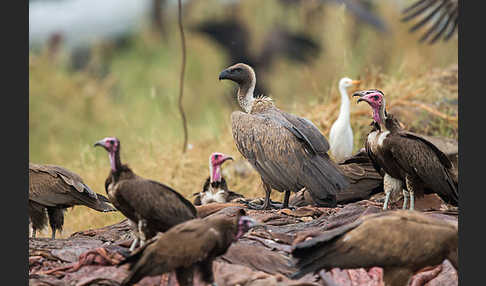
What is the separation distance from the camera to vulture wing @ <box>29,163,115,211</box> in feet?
22.7

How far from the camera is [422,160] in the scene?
667cm

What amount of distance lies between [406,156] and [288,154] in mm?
1408

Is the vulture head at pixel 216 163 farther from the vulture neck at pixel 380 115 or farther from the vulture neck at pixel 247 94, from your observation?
the vulture neck at pixel 380 115

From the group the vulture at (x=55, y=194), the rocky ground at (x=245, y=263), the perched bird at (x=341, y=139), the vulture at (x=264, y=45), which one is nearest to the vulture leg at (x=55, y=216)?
the vulture at (x=55, y=194)

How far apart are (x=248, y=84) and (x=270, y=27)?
50.2 feet

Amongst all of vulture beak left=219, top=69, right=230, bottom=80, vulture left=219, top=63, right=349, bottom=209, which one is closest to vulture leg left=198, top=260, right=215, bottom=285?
vulture left=219, top=63, right=349, bottom=209

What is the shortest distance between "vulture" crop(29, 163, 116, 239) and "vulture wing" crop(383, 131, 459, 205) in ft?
7.81

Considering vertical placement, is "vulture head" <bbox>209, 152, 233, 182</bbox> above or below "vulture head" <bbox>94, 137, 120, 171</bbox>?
below

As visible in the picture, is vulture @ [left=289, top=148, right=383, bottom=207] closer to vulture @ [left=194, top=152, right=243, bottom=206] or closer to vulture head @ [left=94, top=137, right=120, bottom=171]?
vulture @ [left=194, top=152, right=243, bottom=206]

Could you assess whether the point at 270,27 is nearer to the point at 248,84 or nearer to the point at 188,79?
the point at 188,79

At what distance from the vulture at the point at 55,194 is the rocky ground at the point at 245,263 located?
12.1 inches

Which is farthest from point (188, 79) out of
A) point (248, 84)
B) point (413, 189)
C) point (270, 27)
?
point (413, 189)

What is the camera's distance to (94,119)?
19.4 m

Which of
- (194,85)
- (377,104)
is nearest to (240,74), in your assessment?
(377,104)
